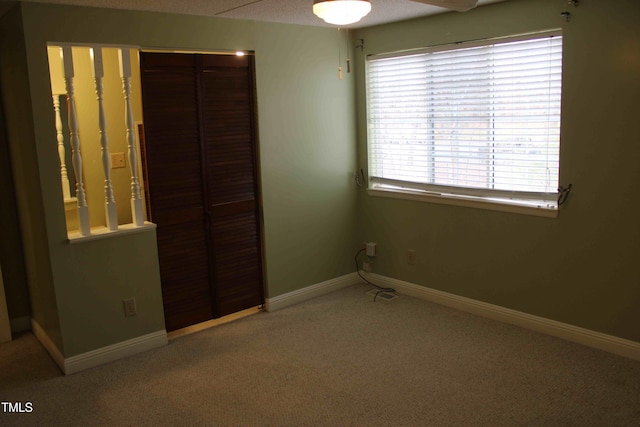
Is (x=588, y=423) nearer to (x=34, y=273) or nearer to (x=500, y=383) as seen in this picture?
(x=500, y=383)

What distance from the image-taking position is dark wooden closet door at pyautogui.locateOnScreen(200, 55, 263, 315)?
3.92 meters

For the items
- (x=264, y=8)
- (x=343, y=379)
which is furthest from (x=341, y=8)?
(x=343, y=379)

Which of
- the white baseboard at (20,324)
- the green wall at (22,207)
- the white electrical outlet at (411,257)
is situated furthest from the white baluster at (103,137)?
the white electrical outlet at (411,257)

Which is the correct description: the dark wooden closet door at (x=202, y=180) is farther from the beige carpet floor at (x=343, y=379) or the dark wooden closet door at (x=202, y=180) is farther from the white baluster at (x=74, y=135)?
the white baluster at (x=74, y=135)

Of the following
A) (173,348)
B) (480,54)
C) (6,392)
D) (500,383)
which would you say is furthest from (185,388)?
(480,54)

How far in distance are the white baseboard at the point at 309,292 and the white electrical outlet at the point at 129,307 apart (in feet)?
3.54

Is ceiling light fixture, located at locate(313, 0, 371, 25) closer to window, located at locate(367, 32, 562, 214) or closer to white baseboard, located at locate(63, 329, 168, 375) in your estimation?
window, located at locate(367, 32, 562, 214)

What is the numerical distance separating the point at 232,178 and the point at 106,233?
1008 millimetres

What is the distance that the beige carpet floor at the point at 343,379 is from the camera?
2848mm

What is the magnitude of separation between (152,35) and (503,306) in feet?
9.88

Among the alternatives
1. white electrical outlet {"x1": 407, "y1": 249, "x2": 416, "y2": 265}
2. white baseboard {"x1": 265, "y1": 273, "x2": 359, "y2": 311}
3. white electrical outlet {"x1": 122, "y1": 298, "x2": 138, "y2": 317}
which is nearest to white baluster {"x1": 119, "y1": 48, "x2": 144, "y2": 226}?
white electrical outlet {"x1": 122, "y1": 298, "x2": 138, "y2": 317}

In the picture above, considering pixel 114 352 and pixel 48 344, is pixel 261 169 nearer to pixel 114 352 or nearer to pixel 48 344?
pixel 114 352

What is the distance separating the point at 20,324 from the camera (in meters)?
4.13

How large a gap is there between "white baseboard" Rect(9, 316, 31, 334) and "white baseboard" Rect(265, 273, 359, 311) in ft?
5.85
